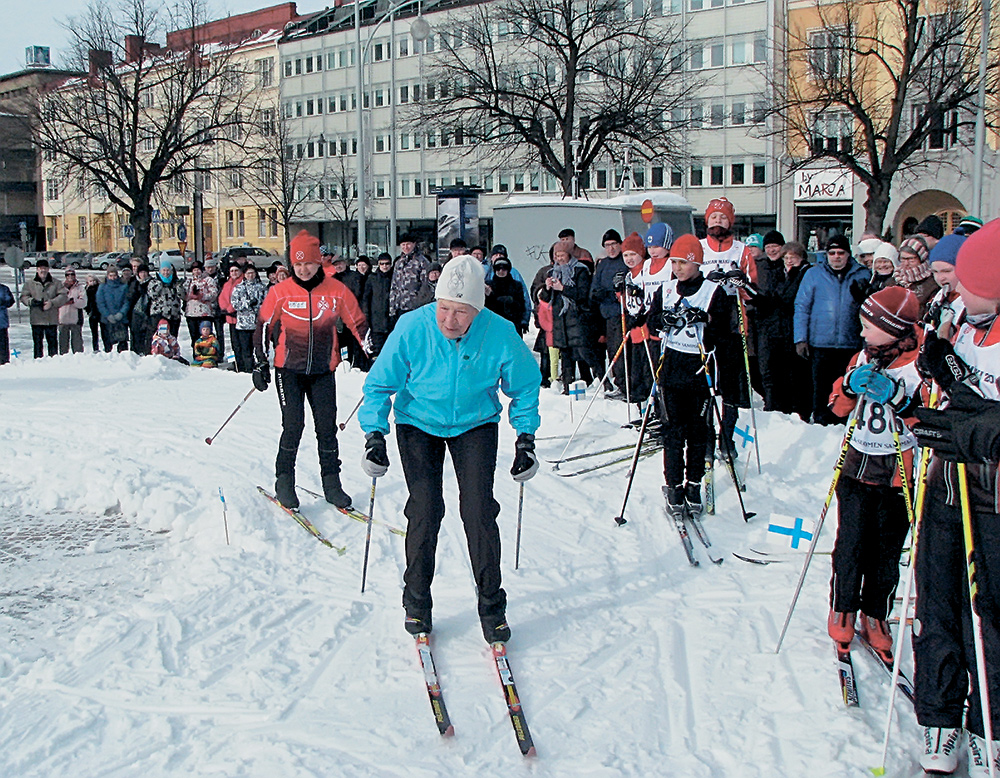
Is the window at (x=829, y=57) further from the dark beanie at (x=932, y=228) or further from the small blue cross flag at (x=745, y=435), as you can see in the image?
the small blue cross flag at (x=745, y=435)

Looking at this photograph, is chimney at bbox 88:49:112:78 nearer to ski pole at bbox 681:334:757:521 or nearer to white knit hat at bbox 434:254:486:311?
ski pole at bbox 681:334:757:521

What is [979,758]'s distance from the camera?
3459 millimetres

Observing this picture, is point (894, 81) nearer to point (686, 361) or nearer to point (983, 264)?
point (686, 361)

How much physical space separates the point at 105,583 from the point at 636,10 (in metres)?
43.5

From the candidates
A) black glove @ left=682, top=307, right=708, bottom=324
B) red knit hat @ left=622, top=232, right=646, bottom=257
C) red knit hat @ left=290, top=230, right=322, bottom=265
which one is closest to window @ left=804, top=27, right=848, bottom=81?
red knit hat @ left=622, top=232, right=646, bottom=257

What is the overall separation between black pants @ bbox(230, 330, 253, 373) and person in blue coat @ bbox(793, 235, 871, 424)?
7940 mm

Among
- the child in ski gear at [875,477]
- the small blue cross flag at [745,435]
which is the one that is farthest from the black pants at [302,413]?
the child in ski gear at [875,477]

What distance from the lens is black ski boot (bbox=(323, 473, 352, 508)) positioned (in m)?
6.76

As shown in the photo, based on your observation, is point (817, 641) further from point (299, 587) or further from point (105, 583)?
point (105, 583)

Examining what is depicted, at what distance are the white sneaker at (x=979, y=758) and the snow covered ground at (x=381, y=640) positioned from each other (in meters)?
0.21

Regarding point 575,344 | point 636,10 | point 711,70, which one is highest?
point 636,10

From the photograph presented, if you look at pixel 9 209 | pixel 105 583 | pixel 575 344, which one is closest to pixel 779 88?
pixel 575 344

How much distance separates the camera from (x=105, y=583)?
Answer: 212 inches

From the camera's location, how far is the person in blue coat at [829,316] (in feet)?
28.9
